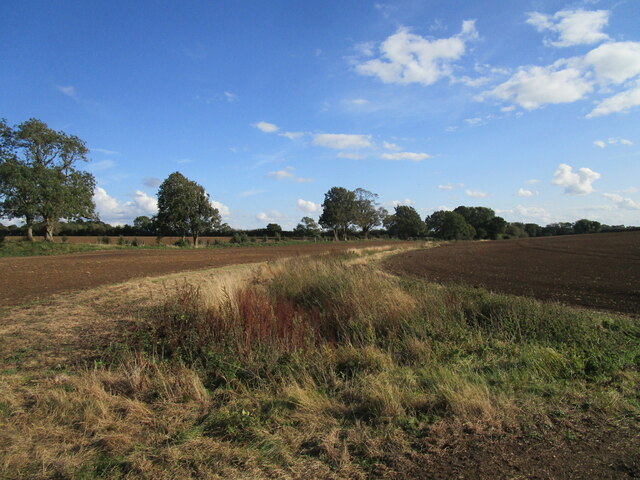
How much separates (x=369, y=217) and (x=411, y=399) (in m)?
124

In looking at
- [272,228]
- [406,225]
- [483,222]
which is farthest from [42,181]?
[483,222]

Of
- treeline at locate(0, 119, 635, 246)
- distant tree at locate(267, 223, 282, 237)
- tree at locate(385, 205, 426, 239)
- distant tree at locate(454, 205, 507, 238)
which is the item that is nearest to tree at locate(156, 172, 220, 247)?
treeline at locate(0, 119, 635, 246)

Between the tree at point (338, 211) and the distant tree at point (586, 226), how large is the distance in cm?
9368

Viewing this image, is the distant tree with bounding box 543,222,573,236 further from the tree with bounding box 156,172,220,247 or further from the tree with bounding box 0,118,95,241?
the tree with bounding box 0,118,95,241

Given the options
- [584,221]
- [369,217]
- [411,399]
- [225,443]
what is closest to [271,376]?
[225,443]

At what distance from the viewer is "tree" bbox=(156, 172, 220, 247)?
57.5m

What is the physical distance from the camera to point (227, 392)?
14.6 feet

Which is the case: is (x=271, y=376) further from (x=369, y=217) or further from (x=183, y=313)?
(x=369, y=217)

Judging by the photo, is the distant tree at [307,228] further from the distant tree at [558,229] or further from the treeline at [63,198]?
Answer: the distant tree at [558,229]

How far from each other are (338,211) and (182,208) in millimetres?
63420

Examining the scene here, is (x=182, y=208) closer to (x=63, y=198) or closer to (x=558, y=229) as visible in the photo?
(x=63, y=198)

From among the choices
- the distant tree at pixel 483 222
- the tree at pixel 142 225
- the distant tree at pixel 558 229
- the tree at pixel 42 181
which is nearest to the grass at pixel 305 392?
the tree at pixel 42 181

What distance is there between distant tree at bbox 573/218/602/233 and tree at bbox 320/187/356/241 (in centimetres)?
9368

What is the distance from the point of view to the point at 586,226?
133 meters
